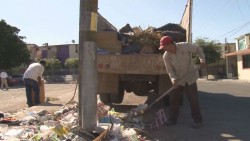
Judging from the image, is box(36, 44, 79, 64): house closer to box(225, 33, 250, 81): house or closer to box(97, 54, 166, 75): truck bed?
box(225, 33, 250, 81): house

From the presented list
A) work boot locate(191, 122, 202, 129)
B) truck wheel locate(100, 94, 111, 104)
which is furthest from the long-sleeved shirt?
truck wheel locate(100, 94, 111, 104)

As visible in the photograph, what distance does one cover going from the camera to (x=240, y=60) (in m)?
42.2

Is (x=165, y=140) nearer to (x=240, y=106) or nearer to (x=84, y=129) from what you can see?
(x=84, y=129)

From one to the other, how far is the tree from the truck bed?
43.0m

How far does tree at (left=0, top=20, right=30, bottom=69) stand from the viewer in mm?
50281

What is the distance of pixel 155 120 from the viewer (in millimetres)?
8016

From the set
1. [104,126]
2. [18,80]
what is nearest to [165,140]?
[104,126]

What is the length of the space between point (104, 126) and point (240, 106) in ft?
17.4

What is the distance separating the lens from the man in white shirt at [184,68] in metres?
7.29

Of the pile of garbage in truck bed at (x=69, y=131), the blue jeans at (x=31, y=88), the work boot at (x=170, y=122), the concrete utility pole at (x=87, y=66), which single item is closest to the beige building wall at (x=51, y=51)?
the blue jeans at (x=31, y=88)

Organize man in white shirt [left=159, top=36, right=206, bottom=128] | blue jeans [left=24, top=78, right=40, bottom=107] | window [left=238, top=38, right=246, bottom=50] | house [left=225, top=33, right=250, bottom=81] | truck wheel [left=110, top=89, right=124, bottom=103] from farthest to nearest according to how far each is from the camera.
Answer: window [left=238, top=38, right=246, bottom=50] → house [left=225, top=33, right=250, bottom=81] → blue jeans [left=24, top=78, right=40, bottom=107] → truck wheel [left=110, top=89, right=124, bottom=103] → man in white shirt [left=159, top=36, right=206, bottom=128]

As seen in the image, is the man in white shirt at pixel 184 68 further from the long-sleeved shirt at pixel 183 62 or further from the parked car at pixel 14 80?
the parked car at pixel 14 80

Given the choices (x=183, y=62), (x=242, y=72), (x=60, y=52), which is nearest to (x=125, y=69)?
(x=183, y=62)

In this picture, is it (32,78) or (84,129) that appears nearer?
(84,129)
